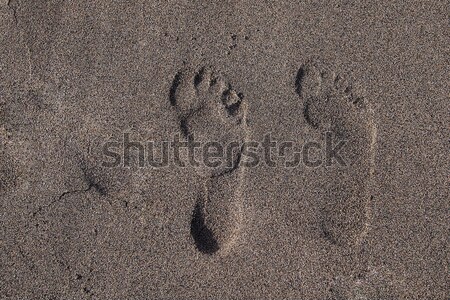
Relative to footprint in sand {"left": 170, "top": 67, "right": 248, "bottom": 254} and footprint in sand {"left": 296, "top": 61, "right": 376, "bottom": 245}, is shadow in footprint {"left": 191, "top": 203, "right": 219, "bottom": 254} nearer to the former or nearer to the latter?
footprint in sand {"left": 170, "top": 67, "right": 248, "bottom": 254}

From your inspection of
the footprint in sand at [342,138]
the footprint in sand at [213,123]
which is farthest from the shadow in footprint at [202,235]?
the footprint in sand at [342,138]

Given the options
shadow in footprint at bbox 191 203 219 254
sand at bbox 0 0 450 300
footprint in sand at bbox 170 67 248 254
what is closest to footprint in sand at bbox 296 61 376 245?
sand at bbox 0 0 450 300

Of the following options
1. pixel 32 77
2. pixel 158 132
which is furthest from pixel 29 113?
pixel 158 132

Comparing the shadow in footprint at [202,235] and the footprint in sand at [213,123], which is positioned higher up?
the footprint in sand at [213,123]

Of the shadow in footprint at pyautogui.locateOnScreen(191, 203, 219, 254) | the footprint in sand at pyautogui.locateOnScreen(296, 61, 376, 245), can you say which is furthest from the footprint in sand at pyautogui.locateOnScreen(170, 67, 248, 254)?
the footprint in sand at pyautogui.locateOnScreen(296, 61, 376, 245)

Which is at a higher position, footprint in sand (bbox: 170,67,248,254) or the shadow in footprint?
footprint in sand (bbox: 170,67,248,254)

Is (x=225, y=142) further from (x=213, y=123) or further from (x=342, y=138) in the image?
(x=342, y=138)

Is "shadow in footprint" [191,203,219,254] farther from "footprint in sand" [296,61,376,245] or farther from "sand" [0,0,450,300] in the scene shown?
"footprint in sand" [296,61,376,245]

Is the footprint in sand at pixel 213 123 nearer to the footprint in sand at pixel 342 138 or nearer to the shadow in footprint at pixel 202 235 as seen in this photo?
the shadow in footprint at pixel 202 235

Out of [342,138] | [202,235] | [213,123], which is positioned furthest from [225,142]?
[342,138]
